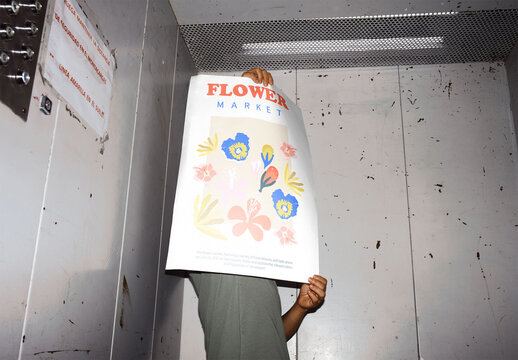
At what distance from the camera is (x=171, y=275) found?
1537mm

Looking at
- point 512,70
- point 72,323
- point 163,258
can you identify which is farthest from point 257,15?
point 72,323

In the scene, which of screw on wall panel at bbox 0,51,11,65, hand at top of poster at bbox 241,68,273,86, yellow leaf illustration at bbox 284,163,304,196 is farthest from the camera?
hand at top of poster at bbox 241,68,273,86

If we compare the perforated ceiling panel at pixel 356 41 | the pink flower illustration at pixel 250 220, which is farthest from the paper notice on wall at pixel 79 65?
the perforated ceiling panel at pixel 356 41

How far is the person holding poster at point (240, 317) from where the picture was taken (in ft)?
3.07

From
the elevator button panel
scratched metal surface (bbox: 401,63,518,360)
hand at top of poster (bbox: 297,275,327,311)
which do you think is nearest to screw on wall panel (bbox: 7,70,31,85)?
the elevator button panel

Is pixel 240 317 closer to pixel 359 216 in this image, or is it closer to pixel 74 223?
pixel 74 223

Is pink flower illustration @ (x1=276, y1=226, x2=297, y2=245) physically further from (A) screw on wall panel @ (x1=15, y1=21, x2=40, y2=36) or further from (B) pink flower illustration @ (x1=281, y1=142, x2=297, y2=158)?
(A) screw on wall panel @ (x1=15, y1=21, x2=40, y2=36)

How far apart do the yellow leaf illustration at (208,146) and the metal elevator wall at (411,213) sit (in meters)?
0.77

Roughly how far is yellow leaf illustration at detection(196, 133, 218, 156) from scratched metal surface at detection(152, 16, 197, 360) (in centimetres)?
39

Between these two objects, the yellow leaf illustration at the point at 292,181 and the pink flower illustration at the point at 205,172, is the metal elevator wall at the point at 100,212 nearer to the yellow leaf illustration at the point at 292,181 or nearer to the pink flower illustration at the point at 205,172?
the pink flower illustration at the point at 205,172

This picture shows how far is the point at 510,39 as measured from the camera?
5.74 ft

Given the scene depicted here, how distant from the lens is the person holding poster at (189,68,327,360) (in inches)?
36.8

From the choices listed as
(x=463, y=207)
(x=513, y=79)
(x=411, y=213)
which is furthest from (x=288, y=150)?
(x=513, y=79)

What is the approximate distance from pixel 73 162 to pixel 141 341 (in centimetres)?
61
